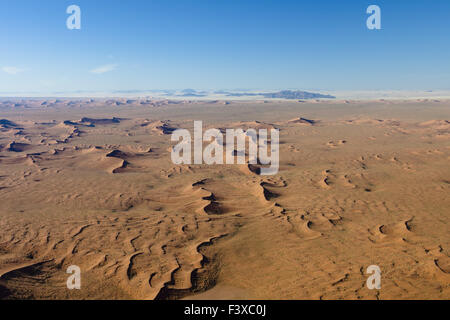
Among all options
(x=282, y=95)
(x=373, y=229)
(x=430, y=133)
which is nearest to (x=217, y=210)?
(x=373, y=229)

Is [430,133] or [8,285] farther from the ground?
[430,133]

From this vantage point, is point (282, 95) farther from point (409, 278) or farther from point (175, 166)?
point (409, 278)

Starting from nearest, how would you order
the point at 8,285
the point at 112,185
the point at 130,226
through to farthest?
1. the point at 8,285
2. the point at 130,226
3. the point at 112,185

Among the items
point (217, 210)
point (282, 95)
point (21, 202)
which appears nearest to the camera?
point (217, 210)

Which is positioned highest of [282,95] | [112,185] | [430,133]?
[282,95]
